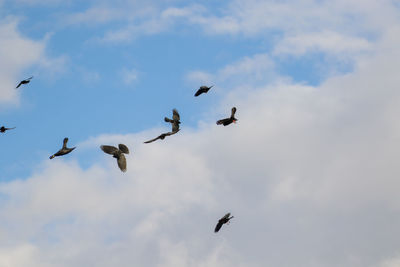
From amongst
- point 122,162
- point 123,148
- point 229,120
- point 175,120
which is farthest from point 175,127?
point 122,162

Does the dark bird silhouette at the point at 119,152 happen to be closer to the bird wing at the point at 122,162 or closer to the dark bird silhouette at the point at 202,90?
the bird wing at the point at 122,162

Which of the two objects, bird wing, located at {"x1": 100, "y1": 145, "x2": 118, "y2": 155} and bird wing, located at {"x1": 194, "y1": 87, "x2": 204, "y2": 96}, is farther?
bird wing, located at {"x1": 194, "y1": 87, "x2": 204, "y2": 96}

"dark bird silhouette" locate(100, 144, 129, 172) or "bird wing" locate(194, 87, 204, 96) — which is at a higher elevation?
"bird wing" locate(194, 87, 204, 96)

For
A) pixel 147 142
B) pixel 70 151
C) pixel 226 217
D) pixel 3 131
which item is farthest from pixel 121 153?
pixel 3 131

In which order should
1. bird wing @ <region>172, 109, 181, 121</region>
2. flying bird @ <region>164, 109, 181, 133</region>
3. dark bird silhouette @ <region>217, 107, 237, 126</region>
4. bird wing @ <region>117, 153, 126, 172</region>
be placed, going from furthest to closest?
bird wing @ <region>172, 109, 181, 121</region>
flying bird @ <region>164, 109, 181, 133</region>
dark bird silhouette @ <region>217, 107, 237, 126</region>
bird wing @ <region>117, 153, 126, 172</region>

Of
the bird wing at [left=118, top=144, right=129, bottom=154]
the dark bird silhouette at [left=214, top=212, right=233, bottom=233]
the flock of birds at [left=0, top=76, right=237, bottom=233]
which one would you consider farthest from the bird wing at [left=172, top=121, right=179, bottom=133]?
the dark bird silhouette at [left=214, top=212, right=233, bottom=233]

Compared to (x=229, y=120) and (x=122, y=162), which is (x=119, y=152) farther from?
(x=229, y=120)

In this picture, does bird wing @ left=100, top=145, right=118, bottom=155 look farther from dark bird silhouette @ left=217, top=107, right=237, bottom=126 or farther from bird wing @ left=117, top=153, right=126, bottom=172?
dark bird silhouette @ left=217, top=107, right=237, bottom=126

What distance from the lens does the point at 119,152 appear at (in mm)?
71438

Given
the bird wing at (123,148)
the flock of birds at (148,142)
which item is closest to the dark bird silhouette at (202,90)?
the flock of birds at (148,142)

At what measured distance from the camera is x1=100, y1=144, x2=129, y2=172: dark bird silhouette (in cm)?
7119

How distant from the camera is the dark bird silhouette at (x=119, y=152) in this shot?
71.2 metres

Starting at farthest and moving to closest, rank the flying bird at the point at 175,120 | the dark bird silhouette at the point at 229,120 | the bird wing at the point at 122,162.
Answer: the flying bird at the point at 175,120
the dark bird silhouette at the point at 229,120
the bird wing at the point at 122,162

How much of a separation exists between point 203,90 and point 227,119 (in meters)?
8.93
